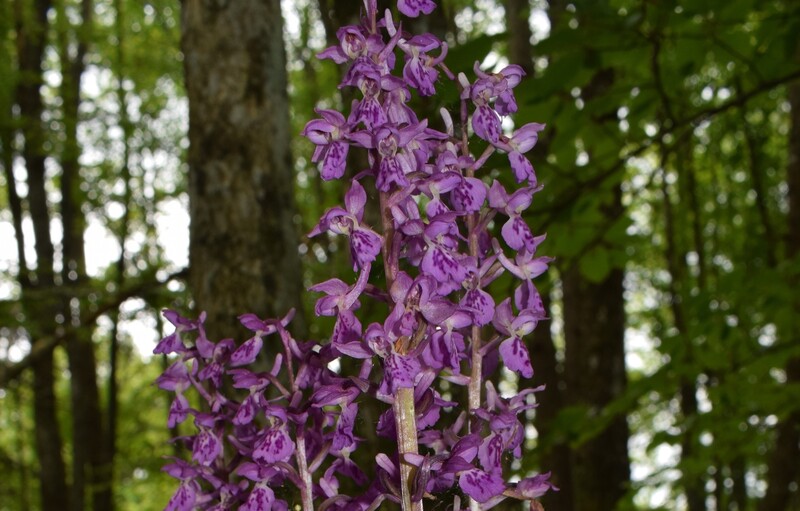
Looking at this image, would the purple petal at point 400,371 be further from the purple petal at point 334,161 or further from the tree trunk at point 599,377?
the tree trunk at point 599,377

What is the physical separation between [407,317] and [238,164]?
6.62 feet

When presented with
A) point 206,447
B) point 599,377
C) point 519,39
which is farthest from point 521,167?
point 599,377

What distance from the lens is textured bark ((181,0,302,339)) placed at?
2699mm

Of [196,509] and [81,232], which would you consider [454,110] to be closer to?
[196,509]

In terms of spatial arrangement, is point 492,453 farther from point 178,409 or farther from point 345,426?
point 178,409

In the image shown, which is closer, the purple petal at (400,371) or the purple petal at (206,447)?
the purple petal at (400,371)

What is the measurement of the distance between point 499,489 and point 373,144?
16.7 inches

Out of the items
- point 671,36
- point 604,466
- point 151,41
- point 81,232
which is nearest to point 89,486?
point 81,232

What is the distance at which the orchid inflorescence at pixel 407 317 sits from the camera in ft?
3.15

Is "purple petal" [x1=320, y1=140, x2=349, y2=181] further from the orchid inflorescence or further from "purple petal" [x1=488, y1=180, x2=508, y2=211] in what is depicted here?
"purple petal" [x1=488, y1=180, x2=508, y2=211]

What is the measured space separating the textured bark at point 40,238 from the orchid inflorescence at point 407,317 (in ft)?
31.4

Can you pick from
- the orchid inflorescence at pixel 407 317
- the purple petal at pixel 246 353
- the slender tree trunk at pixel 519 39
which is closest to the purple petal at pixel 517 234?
the orchid inflorescence at pixel 407 317

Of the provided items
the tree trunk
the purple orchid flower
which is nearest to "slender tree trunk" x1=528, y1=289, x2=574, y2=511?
the tree trunk

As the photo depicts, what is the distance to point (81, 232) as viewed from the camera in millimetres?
14953
